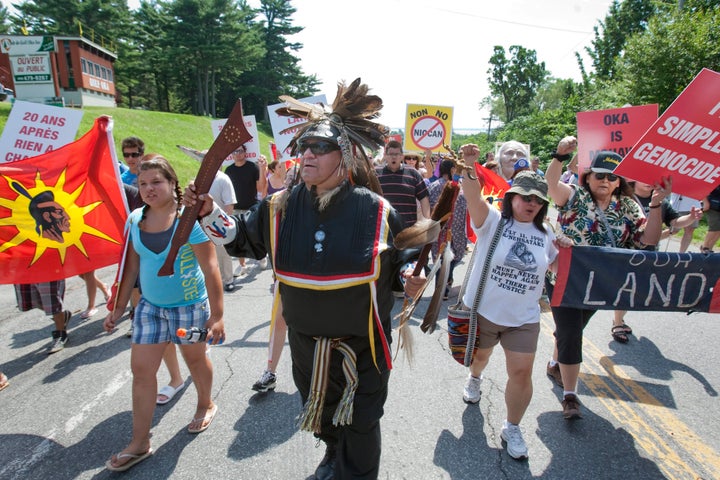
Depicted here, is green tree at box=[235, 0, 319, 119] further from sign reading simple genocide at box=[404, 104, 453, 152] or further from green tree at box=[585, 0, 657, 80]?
sign reading simple genocide at box=[404, 104, 453, 152]

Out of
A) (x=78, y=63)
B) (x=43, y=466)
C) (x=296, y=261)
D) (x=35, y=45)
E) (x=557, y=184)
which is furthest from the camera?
(x=78, y=63)

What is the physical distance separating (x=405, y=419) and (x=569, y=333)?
139cm

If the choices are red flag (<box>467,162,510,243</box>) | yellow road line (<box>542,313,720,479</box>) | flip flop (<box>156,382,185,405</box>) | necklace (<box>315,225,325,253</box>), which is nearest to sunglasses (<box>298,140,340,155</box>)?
necklace (<box>315,225,325,253</box>)

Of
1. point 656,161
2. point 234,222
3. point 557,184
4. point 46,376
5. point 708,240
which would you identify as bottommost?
point 46,376

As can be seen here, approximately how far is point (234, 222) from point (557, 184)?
2392 millimetres

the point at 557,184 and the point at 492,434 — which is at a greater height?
the point at 557,184

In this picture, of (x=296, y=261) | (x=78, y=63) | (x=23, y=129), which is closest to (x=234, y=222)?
(x=296, y=261)

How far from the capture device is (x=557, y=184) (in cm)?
313

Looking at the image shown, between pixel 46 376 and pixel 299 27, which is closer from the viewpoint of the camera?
pixel 46 376

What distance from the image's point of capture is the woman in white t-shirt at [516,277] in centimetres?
261

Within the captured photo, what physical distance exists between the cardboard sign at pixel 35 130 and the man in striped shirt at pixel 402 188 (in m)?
3.52

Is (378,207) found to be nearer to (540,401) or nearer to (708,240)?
(540,401)

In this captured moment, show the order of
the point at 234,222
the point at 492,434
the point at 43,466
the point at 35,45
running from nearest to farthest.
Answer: the point at 234,222, the point at 43,466, the point at 492,434, the point at 35,45

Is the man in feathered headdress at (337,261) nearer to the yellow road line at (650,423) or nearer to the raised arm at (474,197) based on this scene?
the raised arm at (474,197)
